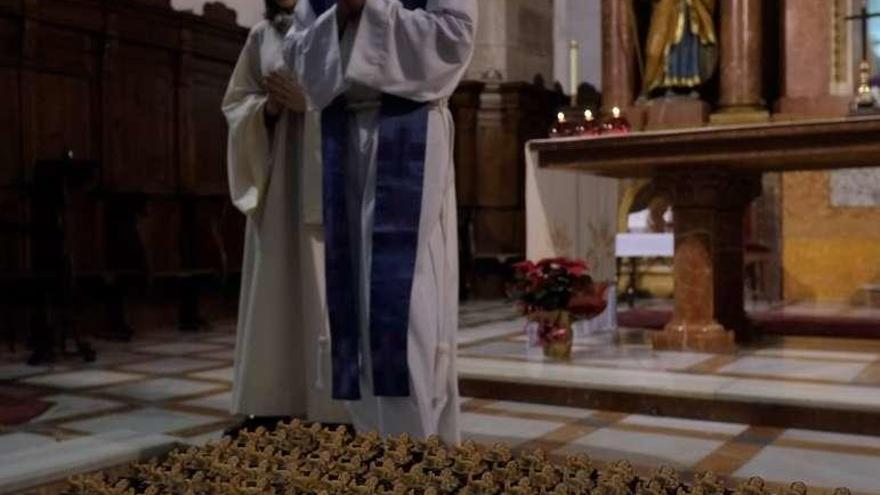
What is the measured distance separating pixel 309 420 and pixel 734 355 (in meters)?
2.94

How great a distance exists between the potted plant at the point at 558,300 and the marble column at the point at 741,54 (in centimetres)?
186

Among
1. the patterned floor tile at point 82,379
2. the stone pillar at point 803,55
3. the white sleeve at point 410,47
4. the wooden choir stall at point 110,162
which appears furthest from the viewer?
the stone pillar at point 803,55

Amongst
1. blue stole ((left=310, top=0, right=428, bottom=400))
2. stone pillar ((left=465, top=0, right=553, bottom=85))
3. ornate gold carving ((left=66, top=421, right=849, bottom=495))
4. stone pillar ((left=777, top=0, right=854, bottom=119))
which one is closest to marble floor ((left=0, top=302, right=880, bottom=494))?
ornate gold carving ((left=66, top=421, right=849, bottom=495))

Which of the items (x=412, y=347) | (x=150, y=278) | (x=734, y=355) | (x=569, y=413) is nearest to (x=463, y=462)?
(x=412, y=347)

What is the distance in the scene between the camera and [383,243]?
256 cm

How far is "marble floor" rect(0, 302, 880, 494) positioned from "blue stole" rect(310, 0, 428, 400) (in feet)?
1.86

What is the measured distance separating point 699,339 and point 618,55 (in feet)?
7.77

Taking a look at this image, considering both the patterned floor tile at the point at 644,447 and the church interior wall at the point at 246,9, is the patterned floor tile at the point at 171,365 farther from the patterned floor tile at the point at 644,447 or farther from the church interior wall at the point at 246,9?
the church interior wall at the point at 246,9

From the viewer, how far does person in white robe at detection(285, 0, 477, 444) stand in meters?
2.52

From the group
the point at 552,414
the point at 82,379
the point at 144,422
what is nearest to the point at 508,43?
the point at 82,379

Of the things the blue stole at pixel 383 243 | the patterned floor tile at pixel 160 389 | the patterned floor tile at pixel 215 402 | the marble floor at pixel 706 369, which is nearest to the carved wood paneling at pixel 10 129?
the patterned floor tile at pixel 160 389

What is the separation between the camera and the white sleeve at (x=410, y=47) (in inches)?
98.2

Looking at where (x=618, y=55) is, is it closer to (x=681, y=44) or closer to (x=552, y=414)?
(x=681, y=44)

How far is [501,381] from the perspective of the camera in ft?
15.3
